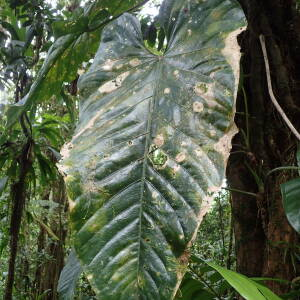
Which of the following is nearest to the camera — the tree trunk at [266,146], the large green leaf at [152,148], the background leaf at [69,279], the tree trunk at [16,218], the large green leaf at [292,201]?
the large green leaf at [152,148]

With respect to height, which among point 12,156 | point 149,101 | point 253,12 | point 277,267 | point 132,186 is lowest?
point 277,267

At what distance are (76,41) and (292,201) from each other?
0.51 m

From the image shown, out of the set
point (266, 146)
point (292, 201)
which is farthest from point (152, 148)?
point (266, 146)

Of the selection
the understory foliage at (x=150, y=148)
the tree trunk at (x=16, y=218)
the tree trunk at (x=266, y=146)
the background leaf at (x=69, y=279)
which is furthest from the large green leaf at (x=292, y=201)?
the tree trunk at (x=16, y=218)

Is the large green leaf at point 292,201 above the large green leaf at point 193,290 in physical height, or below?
above

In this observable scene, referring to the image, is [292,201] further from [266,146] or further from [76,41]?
[76,41]

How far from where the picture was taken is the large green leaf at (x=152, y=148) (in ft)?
1.14

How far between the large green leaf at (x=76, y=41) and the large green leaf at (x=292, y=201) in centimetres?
42


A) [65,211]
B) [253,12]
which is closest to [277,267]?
[253,12]

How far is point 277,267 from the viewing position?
776 millimetres

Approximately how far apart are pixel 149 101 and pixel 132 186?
14 centimetres

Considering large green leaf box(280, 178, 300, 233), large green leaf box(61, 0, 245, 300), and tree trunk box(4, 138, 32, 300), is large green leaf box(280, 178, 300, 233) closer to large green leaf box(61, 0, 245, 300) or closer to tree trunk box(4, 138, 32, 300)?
large green leaf box(61, 0, 245, 300)

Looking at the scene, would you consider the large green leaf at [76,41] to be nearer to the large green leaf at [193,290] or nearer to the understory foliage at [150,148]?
the understory foliage at [150,148]

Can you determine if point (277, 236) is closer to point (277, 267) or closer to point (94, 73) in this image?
point (277, 267)
